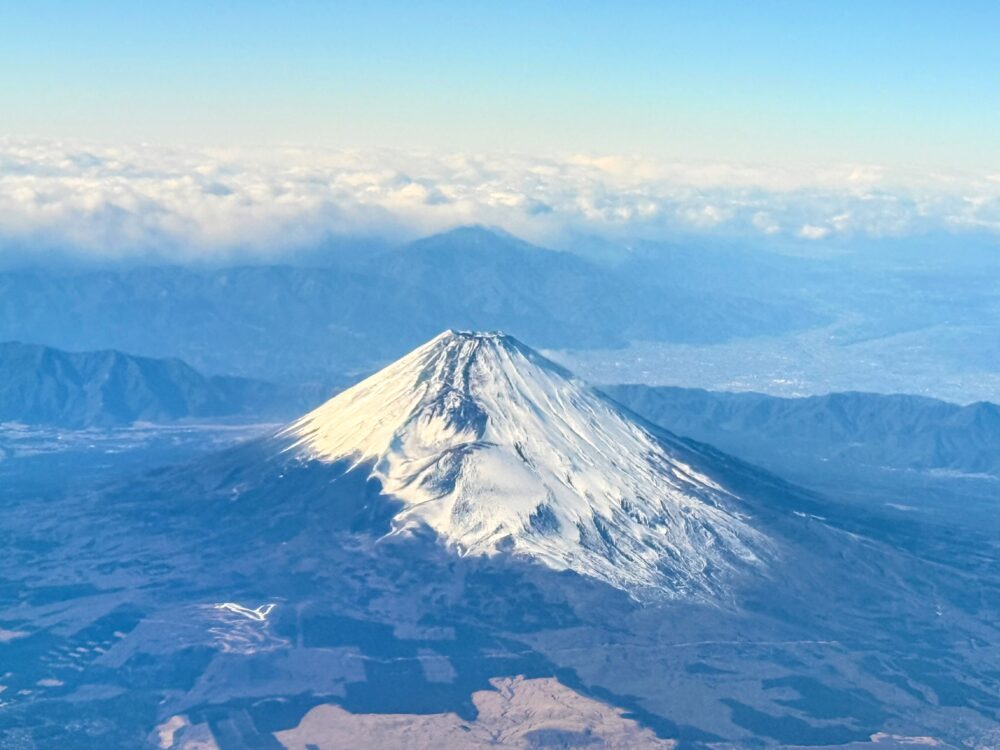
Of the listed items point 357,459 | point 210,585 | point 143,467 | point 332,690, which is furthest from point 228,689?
point 143,467

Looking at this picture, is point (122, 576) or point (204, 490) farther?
point (204, 490)

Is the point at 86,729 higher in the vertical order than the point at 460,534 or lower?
lower

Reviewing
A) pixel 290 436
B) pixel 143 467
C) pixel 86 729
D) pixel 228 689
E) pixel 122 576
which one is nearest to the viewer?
pixel 86 729

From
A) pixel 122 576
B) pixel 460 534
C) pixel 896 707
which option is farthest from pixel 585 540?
pixel 122 576

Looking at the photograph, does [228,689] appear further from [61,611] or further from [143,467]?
[143,467]

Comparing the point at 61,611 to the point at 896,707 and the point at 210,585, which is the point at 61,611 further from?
the point at 896,707

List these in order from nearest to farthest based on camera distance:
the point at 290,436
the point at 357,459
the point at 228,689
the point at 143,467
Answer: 1. the point at 228,689
2. the point at 357,459
3. the point at 290,436
4. the point at 143,467
